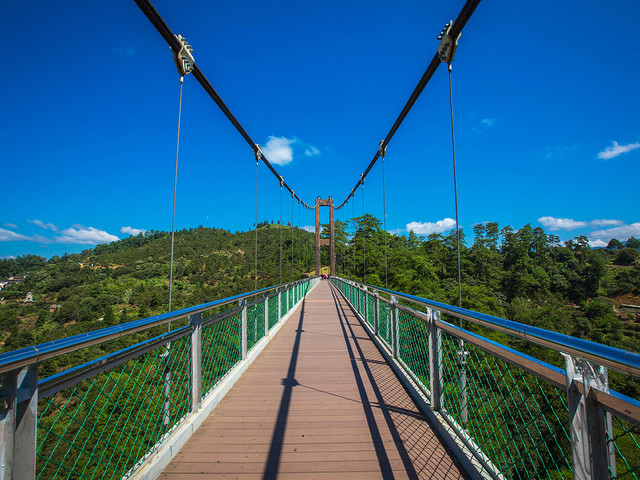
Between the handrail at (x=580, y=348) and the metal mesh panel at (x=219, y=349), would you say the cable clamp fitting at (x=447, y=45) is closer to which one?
the handrail at (x=580, y=348)

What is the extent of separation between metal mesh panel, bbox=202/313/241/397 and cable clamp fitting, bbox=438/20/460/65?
3.60 m

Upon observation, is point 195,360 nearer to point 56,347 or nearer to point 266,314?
point 56,347

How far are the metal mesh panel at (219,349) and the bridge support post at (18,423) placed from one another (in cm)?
138

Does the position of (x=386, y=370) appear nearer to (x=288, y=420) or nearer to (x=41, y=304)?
(x=288, y=420)

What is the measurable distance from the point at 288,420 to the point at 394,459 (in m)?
0.75

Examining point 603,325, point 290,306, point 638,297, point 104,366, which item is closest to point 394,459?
point 104,366

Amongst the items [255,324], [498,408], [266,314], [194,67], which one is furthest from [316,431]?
[194,67]

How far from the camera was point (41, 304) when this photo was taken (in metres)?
27.1

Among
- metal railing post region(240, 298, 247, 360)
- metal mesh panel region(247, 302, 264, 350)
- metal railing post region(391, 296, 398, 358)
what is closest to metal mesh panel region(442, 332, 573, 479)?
metal railing post region(391, 296, 398, 358)

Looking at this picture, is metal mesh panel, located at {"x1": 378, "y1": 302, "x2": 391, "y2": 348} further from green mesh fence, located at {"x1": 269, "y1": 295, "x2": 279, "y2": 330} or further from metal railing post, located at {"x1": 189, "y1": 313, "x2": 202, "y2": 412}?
metal railing post, located at {"x1": 189, "y1": 313, "x2": 202, "y2": 412}

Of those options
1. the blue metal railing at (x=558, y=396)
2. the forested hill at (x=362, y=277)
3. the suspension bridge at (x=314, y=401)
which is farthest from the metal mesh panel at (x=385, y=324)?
the forested hill at (x=362, y=277)

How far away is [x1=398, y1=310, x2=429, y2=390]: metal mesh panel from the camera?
2428mm

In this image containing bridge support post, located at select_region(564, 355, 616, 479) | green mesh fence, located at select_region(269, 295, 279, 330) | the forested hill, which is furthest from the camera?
the forested hill

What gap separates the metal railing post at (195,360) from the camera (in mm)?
2029
